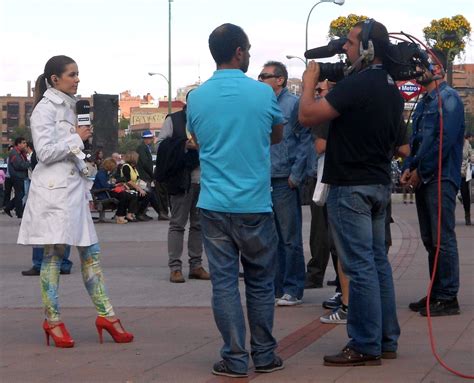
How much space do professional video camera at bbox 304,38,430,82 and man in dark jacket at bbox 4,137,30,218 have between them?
1679 cm

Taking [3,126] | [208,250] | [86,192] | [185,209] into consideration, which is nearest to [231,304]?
[208,250]

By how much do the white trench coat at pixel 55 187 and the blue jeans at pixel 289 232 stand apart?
2.14 m

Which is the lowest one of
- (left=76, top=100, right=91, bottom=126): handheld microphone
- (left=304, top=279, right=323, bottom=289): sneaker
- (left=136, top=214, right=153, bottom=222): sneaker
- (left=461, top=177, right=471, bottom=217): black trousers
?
(left=136, top=214, right=153, bottom=222): sneaker

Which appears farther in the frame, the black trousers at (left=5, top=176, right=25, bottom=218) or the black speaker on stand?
the black speaker on stand

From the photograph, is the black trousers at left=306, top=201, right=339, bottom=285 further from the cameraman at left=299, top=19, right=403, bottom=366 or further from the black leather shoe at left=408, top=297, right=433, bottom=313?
the cameraman at left=299, top=19, right=403, bottom=366

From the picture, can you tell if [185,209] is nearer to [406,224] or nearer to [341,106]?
→ [341,106]

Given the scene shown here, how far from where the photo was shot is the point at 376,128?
6.54m

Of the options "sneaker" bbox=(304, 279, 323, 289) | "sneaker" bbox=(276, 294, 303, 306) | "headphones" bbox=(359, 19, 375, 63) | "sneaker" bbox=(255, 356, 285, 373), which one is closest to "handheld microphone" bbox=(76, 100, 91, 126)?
"headphones" bbox=(359, 19, 375, 63)

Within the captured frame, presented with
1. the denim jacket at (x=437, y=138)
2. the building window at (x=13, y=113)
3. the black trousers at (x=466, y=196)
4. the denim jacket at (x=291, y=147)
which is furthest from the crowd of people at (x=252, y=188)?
the building window at (x=13, y=113)

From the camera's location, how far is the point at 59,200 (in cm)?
739

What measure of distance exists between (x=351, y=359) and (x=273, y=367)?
0.46 metres

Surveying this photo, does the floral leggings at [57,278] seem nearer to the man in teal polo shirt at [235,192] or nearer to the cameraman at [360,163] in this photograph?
the man in teal polo shirt at [235,192]

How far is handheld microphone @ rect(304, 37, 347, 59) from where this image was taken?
680 cm

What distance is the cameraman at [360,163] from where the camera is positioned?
21.2ft
